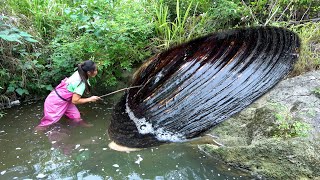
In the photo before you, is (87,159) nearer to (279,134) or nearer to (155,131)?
(155,131)

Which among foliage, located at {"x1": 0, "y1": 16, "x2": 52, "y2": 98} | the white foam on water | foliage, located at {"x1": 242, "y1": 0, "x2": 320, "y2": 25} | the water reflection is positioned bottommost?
the water reflection

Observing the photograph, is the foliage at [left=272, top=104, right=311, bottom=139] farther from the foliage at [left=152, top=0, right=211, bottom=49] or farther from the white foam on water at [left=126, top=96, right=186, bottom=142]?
the foliage at [left=152, top=0, right=211, bottom=49]

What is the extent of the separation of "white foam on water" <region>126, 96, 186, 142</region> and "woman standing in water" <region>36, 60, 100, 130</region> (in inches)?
25.2

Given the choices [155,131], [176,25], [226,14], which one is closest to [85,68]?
[155,131]

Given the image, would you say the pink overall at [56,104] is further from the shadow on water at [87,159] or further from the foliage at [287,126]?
the foliage at [287,126]

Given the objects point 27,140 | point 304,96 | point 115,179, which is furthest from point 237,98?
point 27,140

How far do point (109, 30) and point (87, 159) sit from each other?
7.61 feet

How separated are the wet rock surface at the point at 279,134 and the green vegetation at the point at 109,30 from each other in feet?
2.72

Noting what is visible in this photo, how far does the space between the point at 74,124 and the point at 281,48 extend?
3543mm

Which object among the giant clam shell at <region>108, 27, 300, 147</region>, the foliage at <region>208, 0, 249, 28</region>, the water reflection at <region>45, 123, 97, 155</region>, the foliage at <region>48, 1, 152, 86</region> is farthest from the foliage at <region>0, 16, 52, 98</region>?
the foliage at <region>208, 0, 249, 28</region>

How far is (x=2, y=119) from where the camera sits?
15.6 ft

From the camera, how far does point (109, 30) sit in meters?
5.09

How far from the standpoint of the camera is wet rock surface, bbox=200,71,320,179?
2959mm

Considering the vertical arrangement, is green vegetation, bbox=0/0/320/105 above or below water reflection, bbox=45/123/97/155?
above
